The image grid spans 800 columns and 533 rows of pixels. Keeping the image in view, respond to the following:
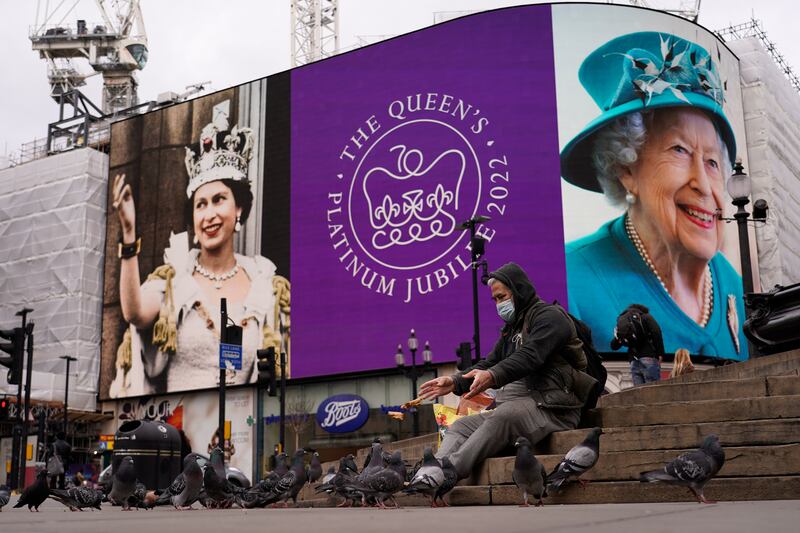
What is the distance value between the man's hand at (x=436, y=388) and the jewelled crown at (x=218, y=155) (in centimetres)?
3949

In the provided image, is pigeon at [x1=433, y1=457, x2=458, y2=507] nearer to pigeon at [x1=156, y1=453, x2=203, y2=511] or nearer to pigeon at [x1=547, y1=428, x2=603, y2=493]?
pigeon at [x1=547, y1=428, x2=603, y2=493]

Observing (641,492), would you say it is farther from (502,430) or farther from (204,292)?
(204,292)

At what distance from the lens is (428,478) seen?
6.63 meters

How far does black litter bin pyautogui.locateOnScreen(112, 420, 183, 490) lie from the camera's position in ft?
51.4

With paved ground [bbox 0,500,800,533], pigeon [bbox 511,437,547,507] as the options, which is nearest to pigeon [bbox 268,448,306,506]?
pigeon [bbox 511,437,547,507]

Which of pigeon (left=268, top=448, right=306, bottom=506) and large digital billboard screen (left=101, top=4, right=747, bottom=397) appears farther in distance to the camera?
large digital billboard screen (left=101, top=4, right=747, bottom=397)

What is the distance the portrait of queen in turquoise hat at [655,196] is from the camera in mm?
37469

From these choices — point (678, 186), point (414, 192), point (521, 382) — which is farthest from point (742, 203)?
point (414, 192)

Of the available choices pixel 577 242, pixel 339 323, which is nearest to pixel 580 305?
pixel 577 242

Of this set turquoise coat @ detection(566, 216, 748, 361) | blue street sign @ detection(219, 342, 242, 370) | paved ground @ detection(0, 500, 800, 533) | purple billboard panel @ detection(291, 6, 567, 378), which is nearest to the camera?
paved ground @ detection(0, 500, 800, 533)

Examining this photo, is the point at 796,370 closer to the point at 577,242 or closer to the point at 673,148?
the point at 577,242

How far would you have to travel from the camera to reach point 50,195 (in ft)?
171

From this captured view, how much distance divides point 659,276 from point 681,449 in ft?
105

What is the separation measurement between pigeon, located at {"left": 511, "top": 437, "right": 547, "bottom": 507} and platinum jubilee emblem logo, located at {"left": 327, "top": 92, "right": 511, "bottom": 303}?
3198 cm
